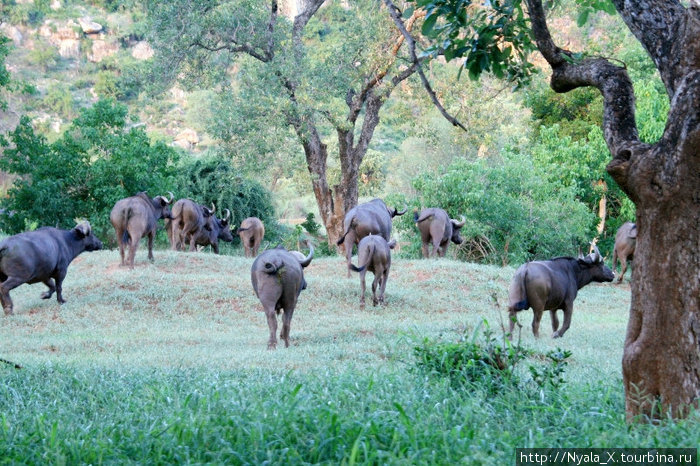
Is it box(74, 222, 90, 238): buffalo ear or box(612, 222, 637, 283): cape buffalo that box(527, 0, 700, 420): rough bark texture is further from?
box(612, 222, 637, 283): cape buffalo

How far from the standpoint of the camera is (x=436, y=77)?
29328 mm

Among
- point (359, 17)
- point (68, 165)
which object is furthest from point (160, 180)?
point (359, 17)

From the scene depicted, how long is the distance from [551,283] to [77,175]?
1923 centimetres

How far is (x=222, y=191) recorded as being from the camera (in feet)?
109

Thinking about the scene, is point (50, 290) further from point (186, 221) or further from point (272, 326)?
point (186, 221)

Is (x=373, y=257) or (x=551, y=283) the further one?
(x=373, y=257)

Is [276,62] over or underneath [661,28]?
over

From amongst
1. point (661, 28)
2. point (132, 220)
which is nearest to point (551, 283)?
point (661, 28)

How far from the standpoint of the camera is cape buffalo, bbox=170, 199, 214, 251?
79.0 ft

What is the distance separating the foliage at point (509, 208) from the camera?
25375mm

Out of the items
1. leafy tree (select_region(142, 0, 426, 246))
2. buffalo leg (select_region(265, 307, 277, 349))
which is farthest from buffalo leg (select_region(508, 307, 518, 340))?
leafy tree (select_region(142, 0, 426, 246))

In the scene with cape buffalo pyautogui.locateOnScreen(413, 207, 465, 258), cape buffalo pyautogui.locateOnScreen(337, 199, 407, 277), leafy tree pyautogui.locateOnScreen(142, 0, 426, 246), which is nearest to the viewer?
cape buffalo pyautogui.locateOnScreen(337, 199, 407, 277)

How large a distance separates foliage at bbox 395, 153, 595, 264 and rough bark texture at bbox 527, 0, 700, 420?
19373 millimetres

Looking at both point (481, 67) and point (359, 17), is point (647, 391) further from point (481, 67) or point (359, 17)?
point (359, 17)
